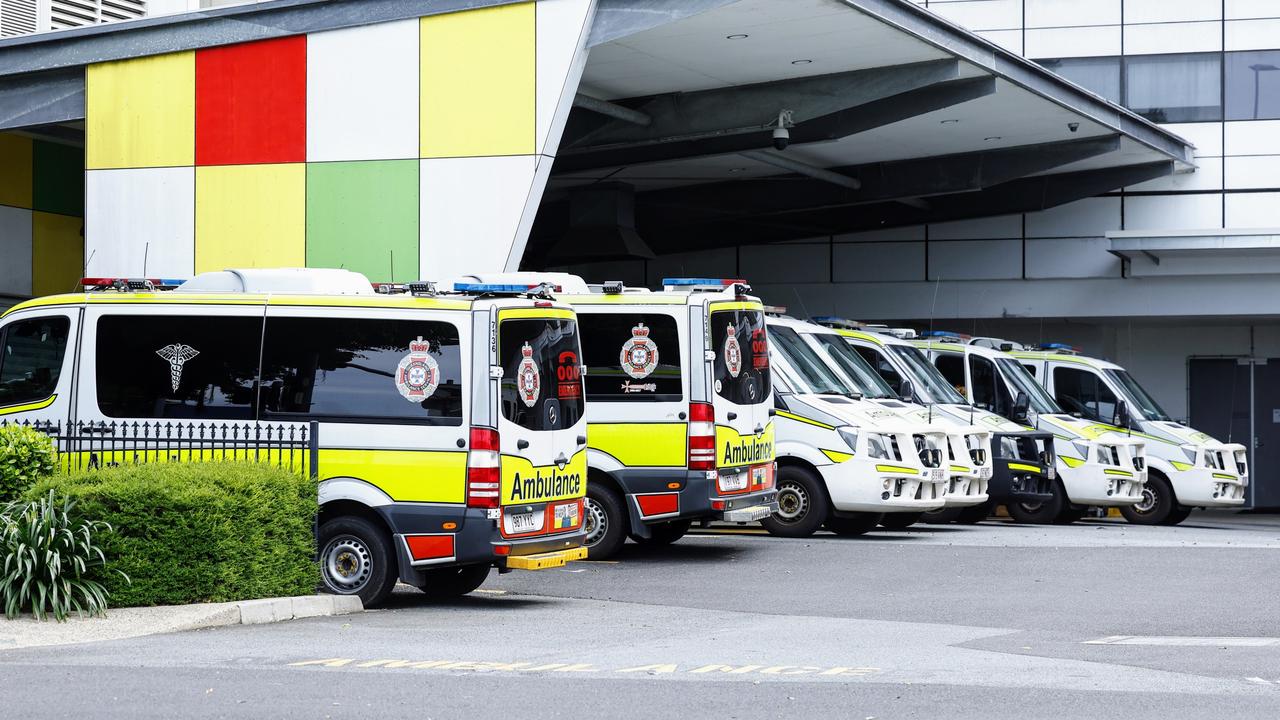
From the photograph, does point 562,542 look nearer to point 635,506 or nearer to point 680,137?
point 635,506

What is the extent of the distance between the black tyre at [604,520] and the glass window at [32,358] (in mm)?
4785

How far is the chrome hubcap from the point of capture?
11453mm

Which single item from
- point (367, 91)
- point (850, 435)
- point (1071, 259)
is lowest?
point (850, 435)

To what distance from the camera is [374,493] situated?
11.4 metres

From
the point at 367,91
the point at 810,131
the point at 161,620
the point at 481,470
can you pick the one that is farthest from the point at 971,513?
the point at 161,620

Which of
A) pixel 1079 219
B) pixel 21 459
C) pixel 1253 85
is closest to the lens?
pixel 21 459

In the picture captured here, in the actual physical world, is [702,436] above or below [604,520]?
above

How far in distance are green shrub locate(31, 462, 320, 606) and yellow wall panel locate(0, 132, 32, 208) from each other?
13.6 meters

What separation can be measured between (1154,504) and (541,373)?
1321 cm

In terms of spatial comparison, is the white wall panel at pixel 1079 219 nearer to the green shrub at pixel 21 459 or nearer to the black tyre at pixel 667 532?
the black tyre at pixel 667 532

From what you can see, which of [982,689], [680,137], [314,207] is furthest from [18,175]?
[982,689]

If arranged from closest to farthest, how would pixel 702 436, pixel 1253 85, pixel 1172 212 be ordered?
pixel 702 436, pixel 1253 85, pixel 1172 212

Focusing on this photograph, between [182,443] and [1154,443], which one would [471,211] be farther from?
[1154,443]

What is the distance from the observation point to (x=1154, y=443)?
2212cm
